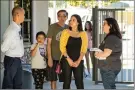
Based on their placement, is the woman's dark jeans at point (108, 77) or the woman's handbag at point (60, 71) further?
the woman's handbag at point (60, 71)

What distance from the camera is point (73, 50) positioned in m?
7.07

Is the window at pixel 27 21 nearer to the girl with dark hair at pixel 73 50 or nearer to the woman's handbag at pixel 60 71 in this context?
the woman's handbag at pixel 60 71

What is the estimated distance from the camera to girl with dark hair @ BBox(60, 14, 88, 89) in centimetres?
702

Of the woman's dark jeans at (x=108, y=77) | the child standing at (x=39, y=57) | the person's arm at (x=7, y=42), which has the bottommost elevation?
the woman's dark jeans at (x=108, y=77)

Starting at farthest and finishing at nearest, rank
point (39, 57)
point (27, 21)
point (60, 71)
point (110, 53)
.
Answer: point (27, 21)
point (39, 57)
point (60, 71)
point (110, 53)

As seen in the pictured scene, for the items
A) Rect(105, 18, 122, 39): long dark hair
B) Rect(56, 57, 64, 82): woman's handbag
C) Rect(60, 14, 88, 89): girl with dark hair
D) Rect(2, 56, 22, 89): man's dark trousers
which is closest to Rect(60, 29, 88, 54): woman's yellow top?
Rect(60, 14, 88, 89): girl with dark hair

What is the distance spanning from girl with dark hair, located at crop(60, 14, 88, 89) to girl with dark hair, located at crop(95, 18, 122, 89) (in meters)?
0.41

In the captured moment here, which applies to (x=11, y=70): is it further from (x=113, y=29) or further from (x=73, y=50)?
(x=113, y=29)

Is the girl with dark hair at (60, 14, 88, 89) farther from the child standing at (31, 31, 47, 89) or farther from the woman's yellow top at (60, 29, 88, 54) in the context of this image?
the child standing at (31, 31, 47, 89)

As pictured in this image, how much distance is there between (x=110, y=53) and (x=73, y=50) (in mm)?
702

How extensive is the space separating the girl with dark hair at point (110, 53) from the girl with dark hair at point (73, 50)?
16.1 inches

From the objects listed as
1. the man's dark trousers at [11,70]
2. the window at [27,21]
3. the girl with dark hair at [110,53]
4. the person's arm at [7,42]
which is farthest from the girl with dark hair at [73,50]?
the window at [27,21]

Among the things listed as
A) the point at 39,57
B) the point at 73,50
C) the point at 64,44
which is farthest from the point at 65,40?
the point at 39,57

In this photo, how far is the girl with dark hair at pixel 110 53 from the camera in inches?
263
